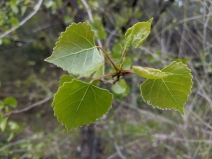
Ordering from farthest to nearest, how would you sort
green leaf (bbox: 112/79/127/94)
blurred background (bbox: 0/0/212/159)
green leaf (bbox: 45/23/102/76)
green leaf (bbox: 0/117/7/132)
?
blurred background (bbox: 0/0/212/159)
green leaf (bbox: 0/117/7/132)
green leaf (bbox: 112/79/127/94)
green leaf (bbox: 45/23/102/76)

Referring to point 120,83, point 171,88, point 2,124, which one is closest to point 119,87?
point 120,83

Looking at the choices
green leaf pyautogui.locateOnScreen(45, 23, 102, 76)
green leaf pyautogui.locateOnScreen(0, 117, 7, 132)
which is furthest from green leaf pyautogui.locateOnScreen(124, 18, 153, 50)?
green leaf pyautogui.locateOnScreen(0, 117, 7, 132)

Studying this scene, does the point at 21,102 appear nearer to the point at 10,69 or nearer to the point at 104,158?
the point at 10,69

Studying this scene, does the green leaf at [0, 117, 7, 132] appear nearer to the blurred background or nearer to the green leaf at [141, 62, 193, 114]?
the blurred background

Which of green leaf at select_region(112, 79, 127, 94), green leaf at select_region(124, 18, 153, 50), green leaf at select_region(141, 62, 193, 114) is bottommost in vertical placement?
green leaf at select_region(112, 79, 127, 94)

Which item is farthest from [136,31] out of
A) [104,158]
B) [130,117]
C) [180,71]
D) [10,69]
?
[10,69]

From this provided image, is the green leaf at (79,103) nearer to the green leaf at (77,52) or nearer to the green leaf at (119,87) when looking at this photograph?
the green leaf at (77,52)

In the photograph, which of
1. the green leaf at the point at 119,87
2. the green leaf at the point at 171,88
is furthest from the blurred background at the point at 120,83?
the green leaf at the point at 171,88
